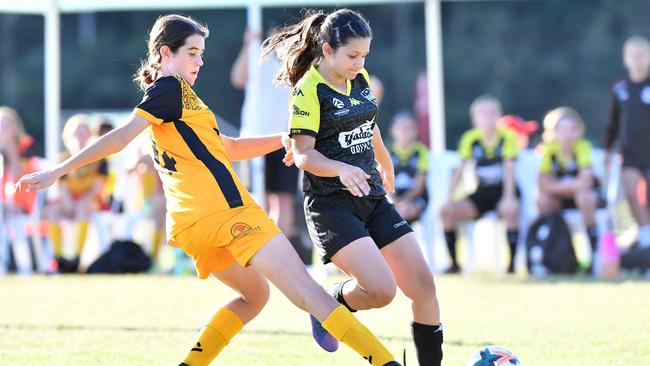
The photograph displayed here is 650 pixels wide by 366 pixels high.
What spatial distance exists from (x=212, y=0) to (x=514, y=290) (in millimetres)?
4116

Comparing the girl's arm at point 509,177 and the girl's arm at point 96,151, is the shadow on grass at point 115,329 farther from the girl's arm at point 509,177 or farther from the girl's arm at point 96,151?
the girl's arm at point 509,177

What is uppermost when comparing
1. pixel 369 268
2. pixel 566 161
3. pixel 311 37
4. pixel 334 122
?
pixel 311 37

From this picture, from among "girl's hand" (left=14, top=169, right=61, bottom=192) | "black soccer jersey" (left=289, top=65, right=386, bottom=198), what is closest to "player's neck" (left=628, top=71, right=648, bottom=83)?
"black soccer jersey" (left=289, top=65, right=386, bottom=198)

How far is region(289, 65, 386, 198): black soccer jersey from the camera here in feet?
15.7

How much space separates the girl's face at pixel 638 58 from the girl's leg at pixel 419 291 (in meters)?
6.13

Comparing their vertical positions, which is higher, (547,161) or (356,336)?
(547,161)

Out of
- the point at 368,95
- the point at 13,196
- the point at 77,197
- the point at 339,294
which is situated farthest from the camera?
the point at 13,196

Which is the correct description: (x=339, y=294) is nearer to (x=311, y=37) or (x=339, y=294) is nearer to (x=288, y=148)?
(x=288, y=148)

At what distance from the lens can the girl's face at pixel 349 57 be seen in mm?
4793

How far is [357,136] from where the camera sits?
193 inches

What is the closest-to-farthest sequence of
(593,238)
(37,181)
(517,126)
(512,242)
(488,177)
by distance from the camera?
(37,181)
(593,238)
(512,242)
(488,177)
(517,126)

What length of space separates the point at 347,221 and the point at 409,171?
5928mm

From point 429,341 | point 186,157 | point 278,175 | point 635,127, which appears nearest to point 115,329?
point 186,157

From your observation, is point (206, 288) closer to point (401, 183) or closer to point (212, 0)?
point (401, 183)
